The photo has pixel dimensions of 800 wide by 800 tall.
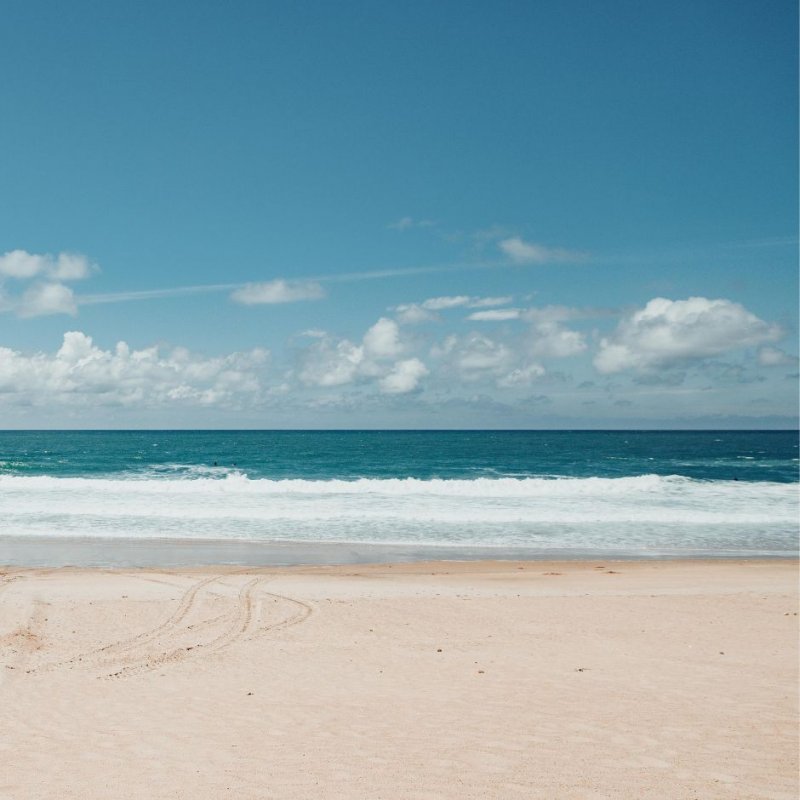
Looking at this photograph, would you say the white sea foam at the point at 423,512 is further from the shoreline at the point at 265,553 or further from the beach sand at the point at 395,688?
the beach sand at the point at 395,688

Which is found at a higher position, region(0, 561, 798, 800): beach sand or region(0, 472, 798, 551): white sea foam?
region(0, 561, 798, 800): beach sand

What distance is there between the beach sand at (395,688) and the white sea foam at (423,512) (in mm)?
6682

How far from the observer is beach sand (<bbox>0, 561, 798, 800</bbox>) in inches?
230

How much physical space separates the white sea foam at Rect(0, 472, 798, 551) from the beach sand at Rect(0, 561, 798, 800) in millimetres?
6682

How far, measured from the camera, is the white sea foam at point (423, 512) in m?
22.0

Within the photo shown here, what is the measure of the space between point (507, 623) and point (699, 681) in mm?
3846

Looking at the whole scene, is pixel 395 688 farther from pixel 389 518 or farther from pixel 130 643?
pixel 389 518

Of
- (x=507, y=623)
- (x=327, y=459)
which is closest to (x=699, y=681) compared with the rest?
(x=507, y=623)

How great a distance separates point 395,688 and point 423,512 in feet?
62.6

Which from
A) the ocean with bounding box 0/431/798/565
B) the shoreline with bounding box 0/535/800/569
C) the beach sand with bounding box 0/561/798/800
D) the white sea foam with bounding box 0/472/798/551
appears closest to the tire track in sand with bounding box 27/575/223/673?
the beach sand with bounding box 0/561/798/800

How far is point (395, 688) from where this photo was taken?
8469 millimetres

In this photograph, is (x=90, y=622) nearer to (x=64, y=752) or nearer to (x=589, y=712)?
(x=64, y=752)

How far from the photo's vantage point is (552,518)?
25750 millimetres

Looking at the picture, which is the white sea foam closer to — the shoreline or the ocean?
the ocean
